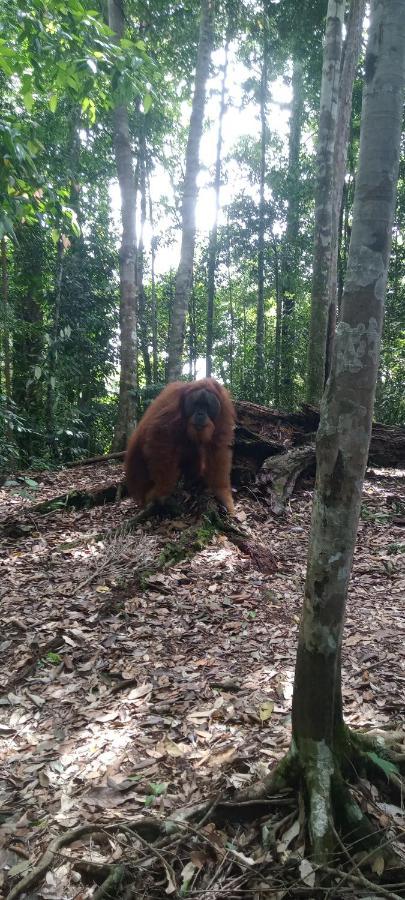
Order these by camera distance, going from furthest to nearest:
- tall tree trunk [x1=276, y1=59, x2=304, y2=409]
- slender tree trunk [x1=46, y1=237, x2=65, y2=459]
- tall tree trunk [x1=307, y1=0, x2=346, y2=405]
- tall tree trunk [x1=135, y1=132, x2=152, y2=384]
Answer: tall tree trunk [x1=135, y1=132, x2=152, y2=384]
tall tree trunk [x1=276, y1=59, x2=304, y2=409]
slender tree trunk [x1=46, y1=237, x2=65, y2=459]
tall tree trunk [x1=307, y1=0, x2=346, y2=405]

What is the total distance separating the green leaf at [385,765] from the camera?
2.21m

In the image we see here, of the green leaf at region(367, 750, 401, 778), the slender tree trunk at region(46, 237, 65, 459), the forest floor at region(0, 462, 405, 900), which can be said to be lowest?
the forest floor at region(0, 462, 405, 900)

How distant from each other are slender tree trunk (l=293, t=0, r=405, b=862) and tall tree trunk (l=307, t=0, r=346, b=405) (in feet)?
21.2

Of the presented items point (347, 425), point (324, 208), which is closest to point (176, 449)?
point (347, 425)

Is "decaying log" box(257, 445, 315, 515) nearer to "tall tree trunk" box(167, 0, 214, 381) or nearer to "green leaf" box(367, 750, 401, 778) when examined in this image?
"tall tree trunk" box(167, 0, 214, 381)

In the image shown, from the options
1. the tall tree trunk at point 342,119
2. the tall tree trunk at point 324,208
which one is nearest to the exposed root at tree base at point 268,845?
the tall tree trunk at point 324,208

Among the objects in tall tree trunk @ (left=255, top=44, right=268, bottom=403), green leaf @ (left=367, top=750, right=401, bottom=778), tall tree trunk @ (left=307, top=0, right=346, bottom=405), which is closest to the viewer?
green leaf @ (left=367, top=750, right=401, bottom=778)

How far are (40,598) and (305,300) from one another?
15.0 m

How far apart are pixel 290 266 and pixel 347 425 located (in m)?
13.2

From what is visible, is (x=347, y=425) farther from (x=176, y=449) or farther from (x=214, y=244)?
(x=214, y=244)

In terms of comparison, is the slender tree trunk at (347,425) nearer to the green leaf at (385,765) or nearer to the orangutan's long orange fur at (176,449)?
the green leaf at (385,765)

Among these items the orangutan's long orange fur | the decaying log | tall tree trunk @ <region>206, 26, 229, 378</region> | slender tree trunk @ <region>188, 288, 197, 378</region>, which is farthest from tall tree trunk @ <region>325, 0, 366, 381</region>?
slender tree trunk @ <region>188, 288, 197, 378</region>

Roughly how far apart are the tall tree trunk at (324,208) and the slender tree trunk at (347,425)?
648cm

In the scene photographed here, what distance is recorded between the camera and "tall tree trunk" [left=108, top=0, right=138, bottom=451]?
31.4ft
